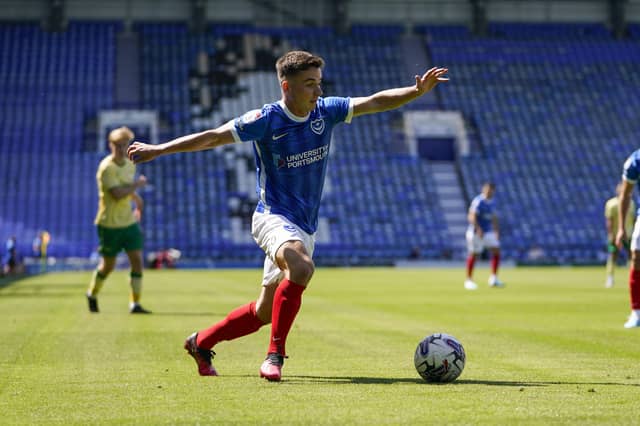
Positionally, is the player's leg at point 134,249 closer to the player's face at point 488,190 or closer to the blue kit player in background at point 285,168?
the blue kit player in background at point 285,168

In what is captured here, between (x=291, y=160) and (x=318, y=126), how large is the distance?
0.32 metres

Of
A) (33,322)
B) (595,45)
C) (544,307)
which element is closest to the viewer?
(33,322)

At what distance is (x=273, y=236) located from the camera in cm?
750

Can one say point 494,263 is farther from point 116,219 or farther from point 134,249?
point 116,219

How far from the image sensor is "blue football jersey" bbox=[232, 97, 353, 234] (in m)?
7.62

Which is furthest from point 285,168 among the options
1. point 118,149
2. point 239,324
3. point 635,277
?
point 118,149

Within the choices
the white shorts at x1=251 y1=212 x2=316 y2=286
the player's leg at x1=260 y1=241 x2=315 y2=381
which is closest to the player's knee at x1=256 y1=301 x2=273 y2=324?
the white shorts at x1=251 y1=212 x2=316 y2=286

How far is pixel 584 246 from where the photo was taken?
4522 centimetres

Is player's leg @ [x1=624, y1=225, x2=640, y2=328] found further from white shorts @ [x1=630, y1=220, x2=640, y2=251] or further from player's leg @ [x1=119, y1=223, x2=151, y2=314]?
player's leg @ [x1=119, y1=223, x2=151, y2=314]

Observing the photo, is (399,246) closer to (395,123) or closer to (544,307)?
(395,123)

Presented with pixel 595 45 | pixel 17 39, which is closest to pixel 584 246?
pixel 595 45

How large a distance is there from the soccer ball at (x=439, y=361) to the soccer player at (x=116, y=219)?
8006 millimetres

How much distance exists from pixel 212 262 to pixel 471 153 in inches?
535

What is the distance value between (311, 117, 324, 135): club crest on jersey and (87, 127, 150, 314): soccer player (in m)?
7.24
